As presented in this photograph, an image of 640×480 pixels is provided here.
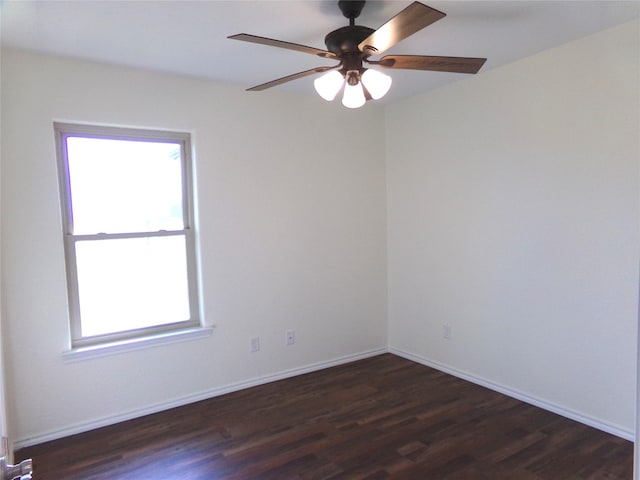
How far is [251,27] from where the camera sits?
87.2 inches

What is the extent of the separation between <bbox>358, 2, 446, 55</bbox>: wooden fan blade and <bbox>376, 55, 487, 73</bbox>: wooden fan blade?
11 cm

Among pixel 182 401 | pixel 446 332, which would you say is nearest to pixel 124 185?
pixel 182 401

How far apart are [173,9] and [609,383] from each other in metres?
3.23

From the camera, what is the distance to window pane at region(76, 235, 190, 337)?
9.18 feet

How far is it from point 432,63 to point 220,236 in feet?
6.37

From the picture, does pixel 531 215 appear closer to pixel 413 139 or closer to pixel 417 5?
pixel 413 139

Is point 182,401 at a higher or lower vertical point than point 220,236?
lower

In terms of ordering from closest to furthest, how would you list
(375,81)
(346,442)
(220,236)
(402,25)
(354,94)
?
(402,25) < (375,81) < (354,94) < (346,442) < (220,236)

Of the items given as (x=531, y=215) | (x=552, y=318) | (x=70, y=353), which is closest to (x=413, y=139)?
(x=531, y=215)

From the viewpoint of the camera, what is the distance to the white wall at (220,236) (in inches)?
99.0

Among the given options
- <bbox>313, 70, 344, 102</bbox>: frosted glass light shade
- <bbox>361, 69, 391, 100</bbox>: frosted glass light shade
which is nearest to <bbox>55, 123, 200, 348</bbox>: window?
Result: <bbox>313, 70, 344, 102</bbox>: frosted glass light shade

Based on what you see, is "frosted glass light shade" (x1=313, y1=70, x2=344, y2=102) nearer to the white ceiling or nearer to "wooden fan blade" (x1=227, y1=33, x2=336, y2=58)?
"wooden fan blade" (x1=227, y1=33, x2=336, y2=58)

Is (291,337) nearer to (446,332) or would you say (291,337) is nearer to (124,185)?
(446,332)

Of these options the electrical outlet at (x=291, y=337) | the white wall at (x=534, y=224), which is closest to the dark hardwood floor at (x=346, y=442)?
the white wall at (x=534, y=224)
